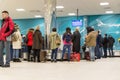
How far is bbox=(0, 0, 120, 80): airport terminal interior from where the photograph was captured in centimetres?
683

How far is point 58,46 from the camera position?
1184 centimetres

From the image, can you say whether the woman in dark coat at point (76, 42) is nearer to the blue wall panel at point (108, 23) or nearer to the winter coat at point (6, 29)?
the winter coat at point (6, 29)

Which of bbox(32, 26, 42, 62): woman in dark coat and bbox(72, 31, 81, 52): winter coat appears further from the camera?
bbox(72, 31, 81, 52): winter coat

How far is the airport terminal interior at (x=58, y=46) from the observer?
683 cm

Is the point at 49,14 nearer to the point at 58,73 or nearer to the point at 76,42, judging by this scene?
the point at 76,42

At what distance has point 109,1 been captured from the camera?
17.5 m

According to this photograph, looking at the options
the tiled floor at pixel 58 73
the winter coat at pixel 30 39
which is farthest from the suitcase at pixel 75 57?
the tiled floor at pixel 58 73

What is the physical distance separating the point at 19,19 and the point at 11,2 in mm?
9308

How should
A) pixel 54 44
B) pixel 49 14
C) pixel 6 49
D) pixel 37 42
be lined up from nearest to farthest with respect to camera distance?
1. pixel 6 49
2. pixel 37 42
3. pixel 54 44
4. pixel 49 14

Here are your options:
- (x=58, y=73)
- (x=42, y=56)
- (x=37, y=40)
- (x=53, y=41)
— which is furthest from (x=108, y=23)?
(x=58, y=73)

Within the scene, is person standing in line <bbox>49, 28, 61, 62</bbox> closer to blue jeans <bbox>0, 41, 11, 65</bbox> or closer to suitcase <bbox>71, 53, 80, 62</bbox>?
suitcase <bbox>71, 53, 80, 62</bbox>

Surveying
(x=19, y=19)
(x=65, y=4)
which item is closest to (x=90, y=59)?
(x=65, y=4)

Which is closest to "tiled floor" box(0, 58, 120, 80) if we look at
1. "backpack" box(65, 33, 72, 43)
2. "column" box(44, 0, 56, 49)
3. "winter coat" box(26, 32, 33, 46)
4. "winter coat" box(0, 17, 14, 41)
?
"winter coat" box(0, 17, 14, 41)

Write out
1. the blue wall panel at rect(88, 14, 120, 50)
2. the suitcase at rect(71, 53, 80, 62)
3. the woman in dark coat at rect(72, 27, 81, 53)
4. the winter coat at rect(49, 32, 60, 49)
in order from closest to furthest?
the winter coat at rect(49, 32, 60, 49) < the suitcase at rect(71, 53, 80, 62) < the woman in dark coat at rect(72, 27, 81, 53) < the blue wall panel at rect(88, 14, 120, 50)
